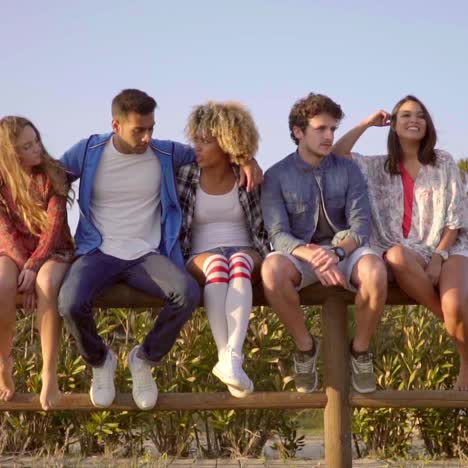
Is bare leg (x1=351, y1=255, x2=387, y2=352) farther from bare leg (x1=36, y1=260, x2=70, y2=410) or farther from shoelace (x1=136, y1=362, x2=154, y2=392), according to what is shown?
bare leg (x1=36, y1=260, x2=70, y2=410)

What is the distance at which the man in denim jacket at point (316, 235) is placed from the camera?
5.00m

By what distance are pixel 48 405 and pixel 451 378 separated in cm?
285

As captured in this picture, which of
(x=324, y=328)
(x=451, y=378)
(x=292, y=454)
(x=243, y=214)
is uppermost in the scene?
(x=243, y=214)

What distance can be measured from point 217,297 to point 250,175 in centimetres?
71

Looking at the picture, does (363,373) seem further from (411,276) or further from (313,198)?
(313,198)

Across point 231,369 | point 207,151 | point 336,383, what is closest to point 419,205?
point 336,383

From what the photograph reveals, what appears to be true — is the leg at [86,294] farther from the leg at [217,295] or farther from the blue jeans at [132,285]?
the leg at [217,295]

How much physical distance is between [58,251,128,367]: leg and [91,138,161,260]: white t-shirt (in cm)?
16

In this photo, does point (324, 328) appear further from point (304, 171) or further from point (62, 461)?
point (62, 461)

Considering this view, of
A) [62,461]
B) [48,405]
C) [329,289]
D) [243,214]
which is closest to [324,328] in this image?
[329,289]

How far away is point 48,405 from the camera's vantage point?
5.07 meters

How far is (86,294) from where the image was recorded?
4898 mm

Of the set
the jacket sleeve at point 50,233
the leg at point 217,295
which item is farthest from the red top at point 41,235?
the leg at point 217,295

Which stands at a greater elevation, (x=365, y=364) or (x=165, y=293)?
(x=165, y=293)
